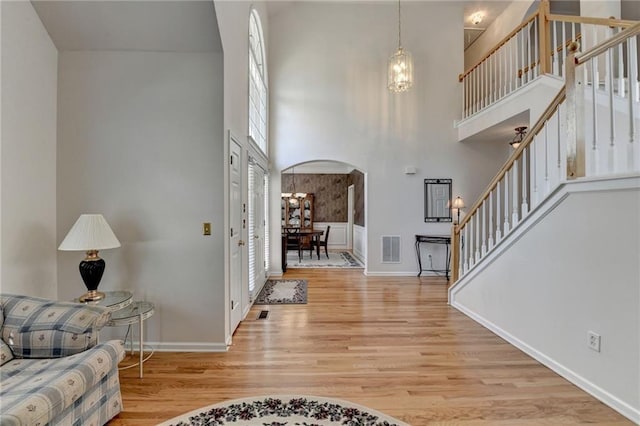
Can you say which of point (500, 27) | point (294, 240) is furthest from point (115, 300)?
point (500, 27)

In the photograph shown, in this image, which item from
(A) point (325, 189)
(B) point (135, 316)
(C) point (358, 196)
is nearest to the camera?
(B) point (135, 316)

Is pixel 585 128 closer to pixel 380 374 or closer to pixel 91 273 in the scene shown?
pixel 380 374

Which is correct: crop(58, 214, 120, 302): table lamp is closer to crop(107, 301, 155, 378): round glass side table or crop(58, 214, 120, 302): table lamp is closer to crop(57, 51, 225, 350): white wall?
crop(107, 301, 155, 378): round glass side table

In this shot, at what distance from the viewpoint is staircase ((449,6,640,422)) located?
1942 millimetres

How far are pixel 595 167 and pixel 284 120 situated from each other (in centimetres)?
497

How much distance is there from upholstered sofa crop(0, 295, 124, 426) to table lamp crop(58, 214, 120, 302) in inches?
15.2

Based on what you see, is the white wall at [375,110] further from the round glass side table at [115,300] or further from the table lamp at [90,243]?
the table lamp at [90,243]

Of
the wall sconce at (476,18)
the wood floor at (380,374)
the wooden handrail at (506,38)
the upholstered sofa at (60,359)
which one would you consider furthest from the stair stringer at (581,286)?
the wall sconce at (476,18)

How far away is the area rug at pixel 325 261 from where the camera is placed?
276 inches

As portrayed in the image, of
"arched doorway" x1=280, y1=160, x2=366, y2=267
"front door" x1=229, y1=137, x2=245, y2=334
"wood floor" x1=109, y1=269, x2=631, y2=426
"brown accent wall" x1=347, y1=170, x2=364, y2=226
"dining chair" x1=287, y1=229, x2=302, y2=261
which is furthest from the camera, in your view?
"arched doorway" x1=280, y1=160, x2=366, y2=267

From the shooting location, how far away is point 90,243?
2240mm

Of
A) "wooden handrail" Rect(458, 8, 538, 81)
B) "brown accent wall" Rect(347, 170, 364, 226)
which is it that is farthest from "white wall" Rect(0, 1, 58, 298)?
"brown accent wall" Rect(347, 170, 364, 226)

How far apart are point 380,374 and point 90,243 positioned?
2437 mm

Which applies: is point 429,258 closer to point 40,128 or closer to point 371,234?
point 371,234
